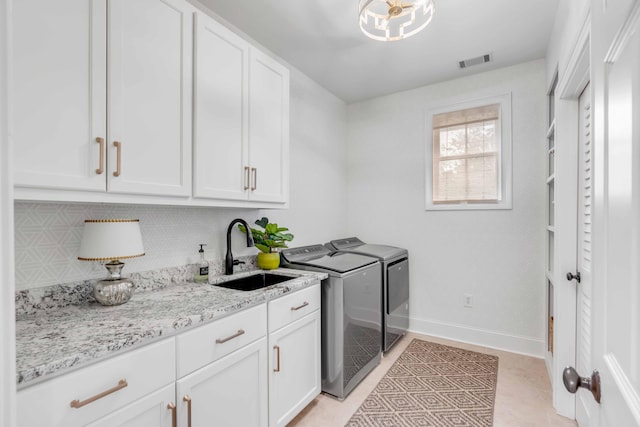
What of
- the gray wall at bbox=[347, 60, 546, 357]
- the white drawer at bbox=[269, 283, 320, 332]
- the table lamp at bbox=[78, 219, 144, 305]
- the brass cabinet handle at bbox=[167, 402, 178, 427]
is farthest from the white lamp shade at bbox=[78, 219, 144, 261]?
the gray wall at bbox=[347, 60, 546, 357]

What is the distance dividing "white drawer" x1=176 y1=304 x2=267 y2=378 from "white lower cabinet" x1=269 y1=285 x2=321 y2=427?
4.8 inches

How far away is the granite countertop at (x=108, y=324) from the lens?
35.7 inches

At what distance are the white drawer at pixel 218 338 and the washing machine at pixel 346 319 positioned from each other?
2.10 feet

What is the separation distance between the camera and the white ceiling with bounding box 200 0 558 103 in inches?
82.2

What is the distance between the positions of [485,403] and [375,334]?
862 mm

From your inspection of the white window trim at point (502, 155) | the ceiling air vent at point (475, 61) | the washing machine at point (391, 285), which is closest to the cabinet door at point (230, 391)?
the washing machine at point (391, 285)

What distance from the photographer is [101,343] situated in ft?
3.30

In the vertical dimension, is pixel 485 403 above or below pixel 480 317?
below

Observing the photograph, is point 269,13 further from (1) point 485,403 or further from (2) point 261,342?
(1) point 485,403

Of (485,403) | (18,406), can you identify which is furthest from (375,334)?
(18,406)

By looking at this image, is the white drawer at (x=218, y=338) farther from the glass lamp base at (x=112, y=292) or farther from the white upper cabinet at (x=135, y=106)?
the white upper cabinet at (x=135, y=106)

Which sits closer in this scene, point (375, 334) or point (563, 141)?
point (563, 141)

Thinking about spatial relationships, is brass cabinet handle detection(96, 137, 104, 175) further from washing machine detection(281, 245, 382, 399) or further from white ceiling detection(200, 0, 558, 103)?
washing machine detection(281, 245, 382, 399)

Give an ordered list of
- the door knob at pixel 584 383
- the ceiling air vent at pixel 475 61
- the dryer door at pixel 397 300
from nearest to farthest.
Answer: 1. the door knob at pixel 584 383
2. the ceiling air vent at pixel 475 61
3. the dryer door at pixel 397 300
